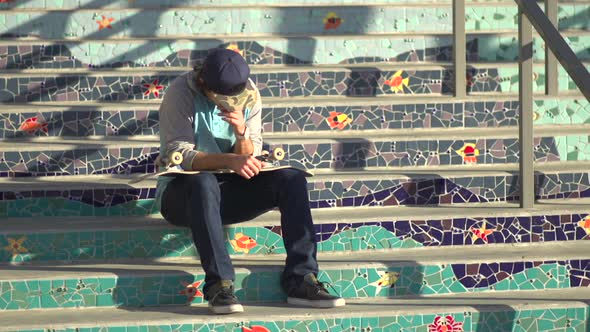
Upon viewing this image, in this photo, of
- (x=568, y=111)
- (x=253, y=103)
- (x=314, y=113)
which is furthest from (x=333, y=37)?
(x=253, y=103)

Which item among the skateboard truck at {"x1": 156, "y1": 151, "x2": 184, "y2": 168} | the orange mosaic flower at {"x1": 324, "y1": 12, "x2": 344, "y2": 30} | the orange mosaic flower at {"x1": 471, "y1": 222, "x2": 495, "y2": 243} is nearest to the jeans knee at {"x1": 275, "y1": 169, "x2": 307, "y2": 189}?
the skateboard truck at {"x1": 156, "y1": 151, "x2": 184, "y2": 168}

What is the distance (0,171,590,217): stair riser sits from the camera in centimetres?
496

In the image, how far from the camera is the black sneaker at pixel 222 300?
168 inches

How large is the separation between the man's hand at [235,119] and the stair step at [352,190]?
0.58 metres

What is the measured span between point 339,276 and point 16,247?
1206mm

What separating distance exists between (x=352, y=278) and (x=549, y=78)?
1832 millimetres

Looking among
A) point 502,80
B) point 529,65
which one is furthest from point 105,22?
point 529,65

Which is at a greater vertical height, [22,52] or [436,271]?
[22,52]

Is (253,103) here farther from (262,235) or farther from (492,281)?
(492,281)

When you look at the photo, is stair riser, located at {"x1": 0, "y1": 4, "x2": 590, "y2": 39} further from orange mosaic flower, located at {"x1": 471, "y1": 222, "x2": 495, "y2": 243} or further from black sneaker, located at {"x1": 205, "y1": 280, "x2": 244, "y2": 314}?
black sneaker, located at {"x1": 205, "y1": 280, "x2": 244, "y2": 314}

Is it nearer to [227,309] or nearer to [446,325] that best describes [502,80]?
[446,325]

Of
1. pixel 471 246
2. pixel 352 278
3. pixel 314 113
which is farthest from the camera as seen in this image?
pixel 314 113

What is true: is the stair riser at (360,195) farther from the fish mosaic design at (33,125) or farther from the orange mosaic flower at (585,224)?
Answer: the fish mosaic design at (33,125)

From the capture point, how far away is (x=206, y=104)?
4.69 m
